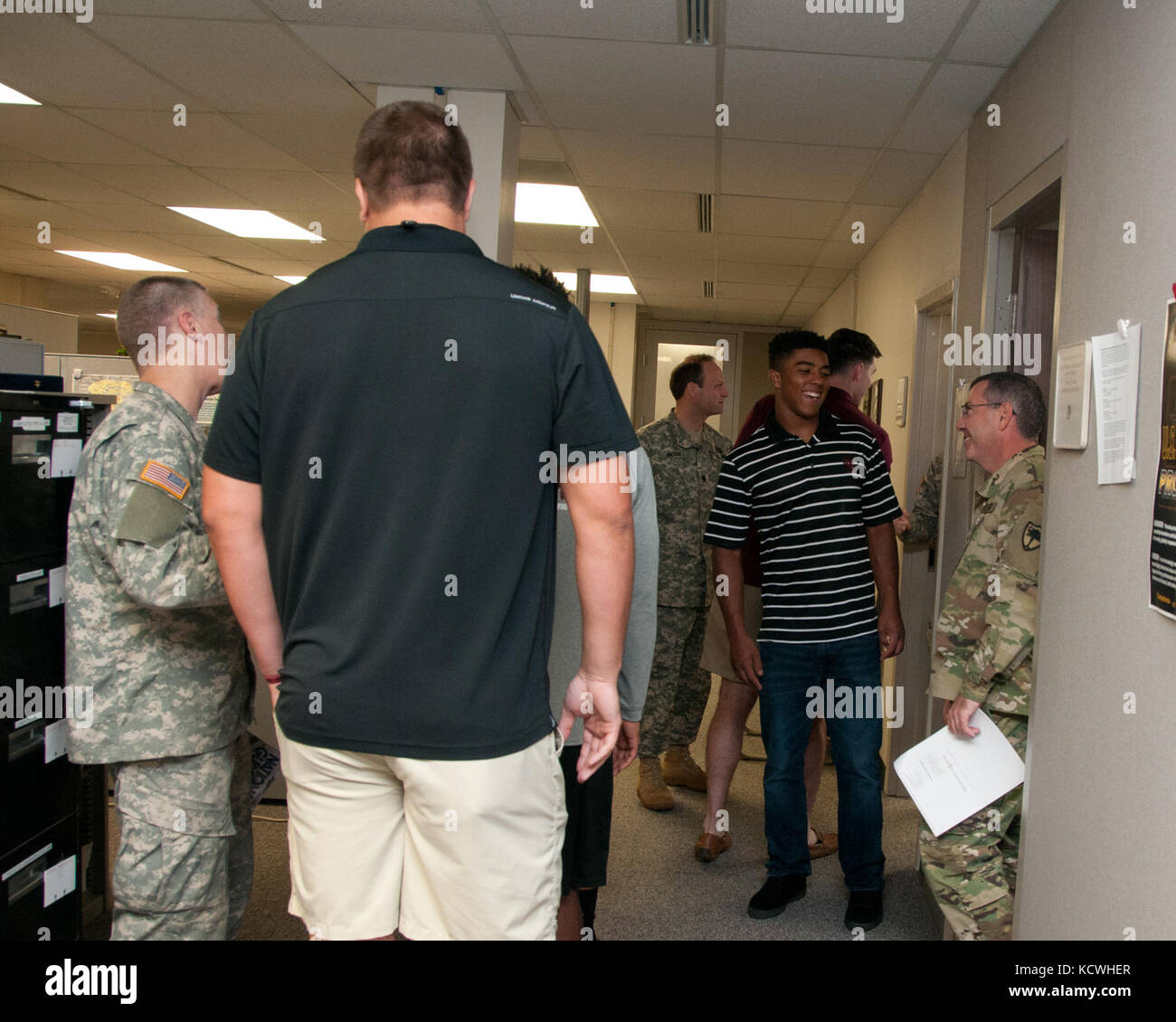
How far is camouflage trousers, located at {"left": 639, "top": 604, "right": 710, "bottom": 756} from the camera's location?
3451 millimetres

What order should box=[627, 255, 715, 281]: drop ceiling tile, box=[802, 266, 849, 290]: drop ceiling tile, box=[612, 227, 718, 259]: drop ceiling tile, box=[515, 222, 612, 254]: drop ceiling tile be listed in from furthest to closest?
box=[627, 255, 715, 281]: drop ceiling tile, box=[802, 266, 849, 290]: drop ceiling tile, box=[515, 222, 612, 254]: drop ceiling tile, box=[612, 227, 718, 259]: drop ceiling tile

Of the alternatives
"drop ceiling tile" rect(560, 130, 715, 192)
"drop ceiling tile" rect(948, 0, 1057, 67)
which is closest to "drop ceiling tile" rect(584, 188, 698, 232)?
"drop ceiling tile" rect(560, 130, 715, 192)

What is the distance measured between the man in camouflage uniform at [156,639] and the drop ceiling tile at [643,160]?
2.40 m

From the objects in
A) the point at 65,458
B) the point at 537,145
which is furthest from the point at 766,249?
the point at 65,458

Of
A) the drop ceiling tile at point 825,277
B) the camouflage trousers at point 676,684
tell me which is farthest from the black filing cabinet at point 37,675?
the drop ceiling tile at point 825,277

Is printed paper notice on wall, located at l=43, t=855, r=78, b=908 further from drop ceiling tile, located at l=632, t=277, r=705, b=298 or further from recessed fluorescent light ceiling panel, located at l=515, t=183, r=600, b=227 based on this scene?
drop ceiling tile, located at l=632, t=277, r=705, b=298

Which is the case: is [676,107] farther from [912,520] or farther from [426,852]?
[426,852]

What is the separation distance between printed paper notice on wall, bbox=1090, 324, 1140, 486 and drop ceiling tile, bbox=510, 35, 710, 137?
5.65ft

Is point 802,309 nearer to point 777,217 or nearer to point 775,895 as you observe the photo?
point 777,217

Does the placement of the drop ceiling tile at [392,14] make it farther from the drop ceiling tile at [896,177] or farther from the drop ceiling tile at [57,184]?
the drop ceiling tile at [57,184]

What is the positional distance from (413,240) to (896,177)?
3290 millimetres

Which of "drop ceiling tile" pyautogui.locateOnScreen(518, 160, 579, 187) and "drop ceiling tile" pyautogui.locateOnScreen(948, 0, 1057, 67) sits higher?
"drop ceiling tile" pyautogui.locateOnScreen(518, 160, 579, 187)

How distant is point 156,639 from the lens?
175 centimetres
